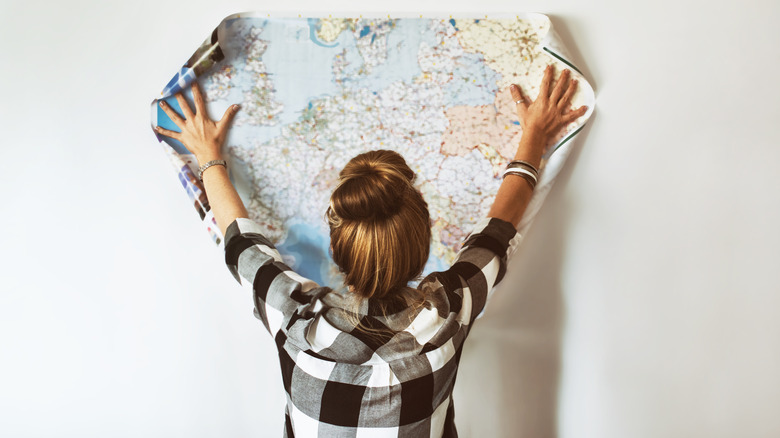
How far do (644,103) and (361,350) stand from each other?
0.76 m

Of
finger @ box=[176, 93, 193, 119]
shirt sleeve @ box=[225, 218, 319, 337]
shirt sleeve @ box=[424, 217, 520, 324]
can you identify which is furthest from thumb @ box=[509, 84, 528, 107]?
Result: finger @ box=[176, 93, 193, 119]

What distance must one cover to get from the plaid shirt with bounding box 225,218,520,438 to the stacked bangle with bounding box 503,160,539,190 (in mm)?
277

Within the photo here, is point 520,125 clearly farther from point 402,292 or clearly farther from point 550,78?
point 402,292

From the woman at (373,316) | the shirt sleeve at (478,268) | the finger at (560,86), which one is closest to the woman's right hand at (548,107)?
the finger at (560,86)

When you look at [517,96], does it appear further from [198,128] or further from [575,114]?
[198,128]

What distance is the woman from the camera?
622 millimetres

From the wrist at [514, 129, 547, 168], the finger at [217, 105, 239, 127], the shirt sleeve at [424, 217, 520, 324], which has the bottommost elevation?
the shirt sleeve at [424, 217, 520, 324]

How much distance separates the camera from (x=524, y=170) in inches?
34.9

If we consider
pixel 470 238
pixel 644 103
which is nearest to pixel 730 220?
pixel 644 103

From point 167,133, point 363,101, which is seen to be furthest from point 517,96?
point 167,133

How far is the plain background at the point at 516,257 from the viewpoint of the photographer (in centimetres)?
92

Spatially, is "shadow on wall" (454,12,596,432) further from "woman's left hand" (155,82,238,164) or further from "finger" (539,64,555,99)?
"woman's left hand" (155,82,238,164)

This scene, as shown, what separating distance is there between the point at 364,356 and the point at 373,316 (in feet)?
0.19

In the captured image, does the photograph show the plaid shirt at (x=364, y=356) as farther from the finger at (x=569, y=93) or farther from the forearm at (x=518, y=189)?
the finger at (x=569, y=93)
